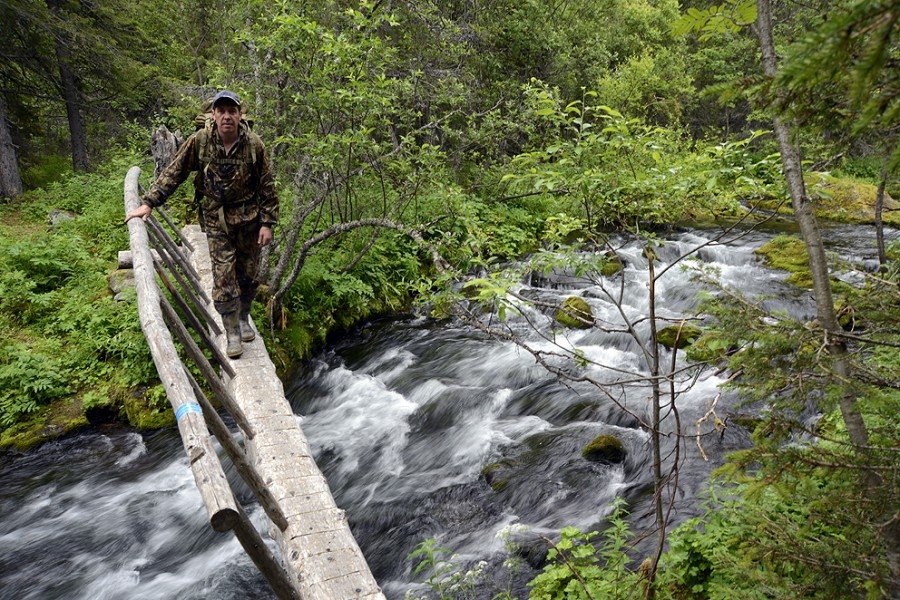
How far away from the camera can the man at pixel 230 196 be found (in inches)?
199

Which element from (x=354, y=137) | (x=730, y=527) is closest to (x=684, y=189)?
(x=730, y=527)

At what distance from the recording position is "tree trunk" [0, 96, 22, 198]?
583 inches

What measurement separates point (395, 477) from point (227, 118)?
4.60 m

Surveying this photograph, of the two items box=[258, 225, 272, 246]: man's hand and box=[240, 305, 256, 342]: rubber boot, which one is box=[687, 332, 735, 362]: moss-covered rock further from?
box=[240, 305, 256, 342]: rubber boot

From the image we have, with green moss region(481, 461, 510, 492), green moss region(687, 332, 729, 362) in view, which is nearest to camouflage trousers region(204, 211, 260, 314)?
green moss region(481, 461, 510, 492)

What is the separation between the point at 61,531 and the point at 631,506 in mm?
6337

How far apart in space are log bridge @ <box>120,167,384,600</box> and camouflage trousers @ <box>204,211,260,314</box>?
1.40 feet

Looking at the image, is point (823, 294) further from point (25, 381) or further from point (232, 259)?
point (25, 381)

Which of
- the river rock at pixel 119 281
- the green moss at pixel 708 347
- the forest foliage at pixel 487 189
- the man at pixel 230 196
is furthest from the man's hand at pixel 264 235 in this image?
the river rock at pixel 119 281

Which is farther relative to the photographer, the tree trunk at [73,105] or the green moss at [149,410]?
the tree trunk at [73,105]

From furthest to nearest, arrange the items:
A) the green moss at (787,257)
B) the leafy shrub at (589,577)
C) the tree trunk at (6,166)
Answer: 1. the tree trunk at (6,166)
2. the green moss at (787,257)
3. the leafy shrub at (589,577)

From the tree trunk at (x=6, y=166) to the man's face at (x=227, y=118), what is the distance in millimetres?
13815

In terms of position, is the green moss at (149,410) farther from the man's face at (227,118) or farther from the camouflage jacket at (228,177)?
the man's face at (227,118)

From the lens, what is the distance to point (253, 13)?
9.34 m
